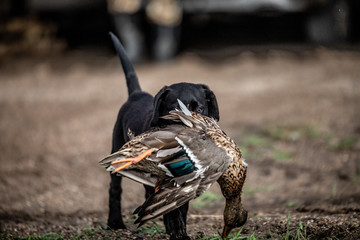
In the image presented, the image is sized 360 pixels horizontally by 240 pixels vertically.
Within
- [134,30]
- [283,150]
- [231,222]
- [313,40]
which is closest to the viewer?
[231,222]

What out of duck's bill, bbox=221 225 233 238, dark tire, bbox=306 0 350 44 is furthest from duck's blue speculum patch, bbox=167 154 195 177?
dark tire, bbox=306 0 350 44

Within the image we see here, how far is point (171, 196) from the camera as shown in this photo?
2357 mm

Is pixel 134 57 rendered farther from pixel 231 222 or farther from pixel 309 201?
pixel 231 222

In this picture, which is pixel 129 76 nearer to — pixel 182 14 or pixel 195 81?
pixel 195 81

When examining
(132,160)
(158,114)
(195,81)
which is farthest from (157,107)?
(195,81)

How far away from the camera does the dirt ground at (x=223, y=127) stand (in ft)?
12.0

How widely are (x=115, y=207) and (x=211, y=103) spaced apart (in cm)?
118

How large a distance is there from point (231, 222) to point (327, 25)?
9.29 metres

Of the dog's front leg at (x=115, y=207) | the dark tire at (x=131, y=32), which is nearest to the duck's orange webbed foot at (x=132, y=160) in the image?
the dog's front leg at (x=115, y=207)

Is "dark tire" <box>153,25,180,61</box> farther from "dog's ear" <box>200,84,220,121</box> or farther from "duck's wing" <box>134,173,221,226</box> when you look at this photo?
"duck's wing" <box>134,173,221,226</box>

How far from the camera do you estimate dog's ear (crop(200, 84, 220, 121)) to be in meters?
3.13

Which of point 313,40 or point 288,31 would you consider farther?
point 288,31

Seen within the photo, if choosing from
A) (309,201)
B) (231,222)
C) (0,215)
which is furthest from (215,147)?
(0,215)

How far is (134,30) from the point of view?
1052cm
